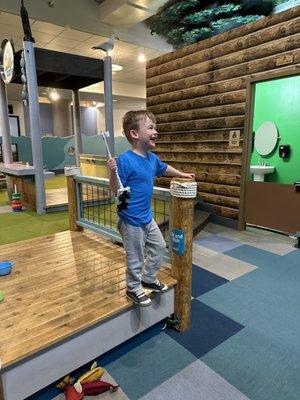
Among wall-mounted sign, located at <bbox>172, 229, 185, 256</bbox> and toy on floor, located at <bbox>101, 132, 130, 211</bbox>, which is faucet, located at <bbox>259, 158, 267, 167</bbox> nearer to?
wall-mounted sign, located at <bbox>172, 229, 185, 256</bbox>

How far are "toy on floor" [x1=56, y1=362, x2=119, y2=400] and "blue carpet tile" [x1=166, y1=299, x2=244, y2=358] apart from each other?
573mm

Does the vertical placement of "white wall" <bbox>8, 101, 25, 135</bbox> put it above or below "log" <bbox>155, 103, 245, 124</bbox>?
above

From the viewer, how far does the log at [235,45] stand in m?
3.50

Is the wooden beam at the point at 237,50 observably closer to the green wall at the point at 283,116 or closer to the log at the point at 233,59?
the log at the point at 233,59

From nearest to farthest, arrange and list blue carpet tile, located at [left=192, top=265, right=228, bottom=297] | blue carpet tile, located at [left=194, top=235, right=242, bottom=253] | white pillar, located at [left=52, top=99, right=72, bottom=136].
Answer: blue carpet tile, located at [left=192, top=265, right=228, bottom=297] → blue carpet tile, located at [left=194, top=235, right=242, bottom=253] → white pillar, located at [left=52, top=99, right=72, bottom=136]

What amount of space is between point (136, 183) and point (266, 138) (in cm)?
455

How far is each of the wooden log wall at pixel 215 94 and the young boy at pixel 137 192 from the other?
2842 mm

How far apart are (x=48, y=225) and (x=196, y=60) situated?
11.9 ft

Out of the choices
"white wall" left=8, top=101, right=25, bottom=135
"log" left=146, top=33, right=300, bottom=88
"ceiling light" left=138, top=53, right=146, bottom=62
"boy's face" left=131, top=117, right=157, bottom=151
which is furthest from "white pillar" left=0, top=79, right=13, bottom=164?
"white wall" left=8, top=101, right=25, bottom=135

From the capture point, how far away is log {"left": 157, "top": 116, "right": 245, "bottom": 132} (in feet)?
13.9

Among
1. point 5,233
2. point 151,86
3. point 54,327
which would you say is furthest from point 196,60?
point 54,327

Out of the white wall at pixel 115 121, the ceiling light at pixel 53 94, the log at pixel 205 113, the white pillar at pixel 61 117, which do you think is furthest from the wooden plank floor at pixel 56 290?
the white wall at pixel 115 121

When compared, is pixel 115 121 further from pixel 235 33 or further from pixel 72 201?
pixel 72 201

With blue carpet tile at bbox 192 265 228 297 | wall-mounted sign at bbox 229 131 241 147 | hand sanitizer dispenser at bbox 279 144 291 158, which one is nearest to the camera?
blue carpet tile at bbox 192 265 228 297
